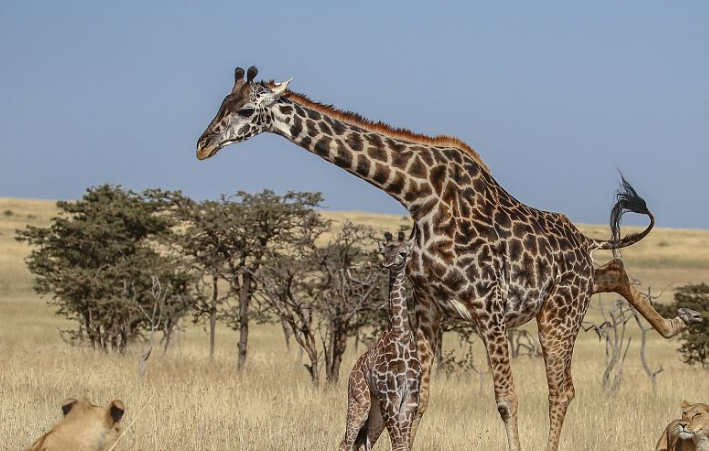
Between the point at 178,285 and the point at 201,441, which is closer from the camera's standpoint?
the point at 201,441

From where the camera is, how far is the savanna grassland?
30.5 feet

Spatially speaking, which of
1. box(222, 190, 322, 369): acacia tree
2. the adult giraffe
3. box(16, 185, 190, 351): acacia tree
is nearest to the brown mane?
the adult giraffe

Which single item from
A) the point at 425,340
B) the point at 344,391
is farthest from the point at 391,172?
the point at 344,391

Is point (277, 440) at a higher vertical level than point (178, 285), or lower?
lower

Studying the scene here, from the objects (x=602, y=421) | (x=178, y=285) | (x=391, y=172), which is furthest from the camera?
(x=178, y=285)

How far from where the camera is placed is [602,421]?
11.1m

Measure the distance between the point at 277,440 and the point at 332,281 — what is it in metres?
6.58

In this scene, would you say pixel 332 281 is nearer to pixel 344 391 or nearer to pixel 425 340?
pixel 344 391

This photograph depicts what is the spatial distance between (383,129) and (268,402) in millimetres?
5138

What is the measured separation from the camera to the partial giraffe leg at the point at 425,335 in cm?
792

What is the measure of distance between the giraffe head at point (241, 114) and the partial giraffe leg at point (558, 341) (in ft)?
8.90

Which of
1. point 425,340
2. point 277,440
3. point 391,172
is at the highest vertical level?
point 391,172

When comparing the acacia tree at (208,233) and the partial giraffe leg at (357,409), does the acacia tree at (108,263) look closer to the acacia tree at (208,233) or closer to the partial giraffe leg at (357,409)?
the acacia tree at (208,233)

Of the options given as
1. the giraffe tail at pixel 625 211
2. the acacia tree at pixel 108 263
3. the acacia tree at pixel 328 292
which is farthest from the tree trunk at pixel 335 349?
the giraffe tail at pixel 625 211
